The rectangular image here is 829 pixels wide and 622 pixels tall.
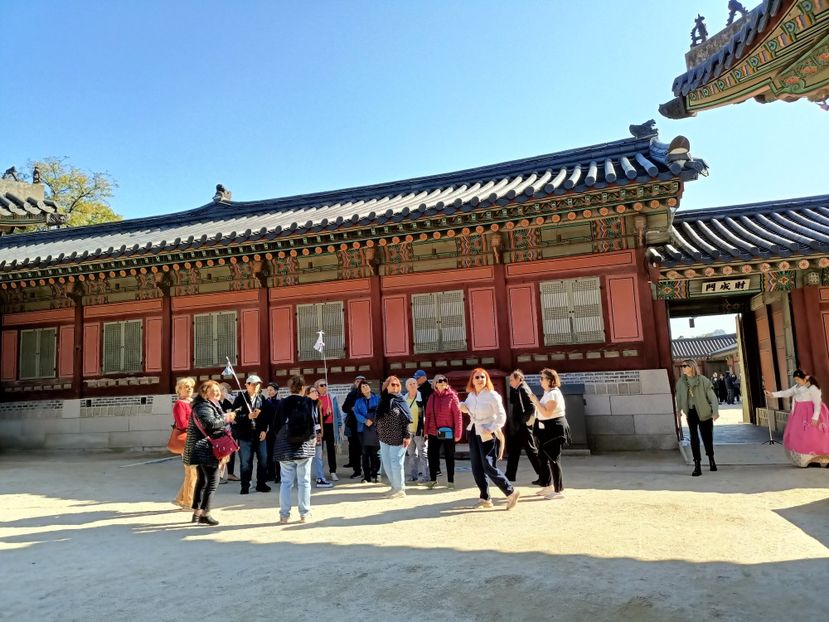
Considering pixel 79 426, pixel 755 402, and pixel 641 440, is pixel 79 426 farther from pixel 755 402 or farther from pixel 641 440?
pixel 755 402

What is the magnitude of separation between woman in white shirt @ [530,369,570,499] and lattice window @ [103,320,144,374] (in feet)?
37.0

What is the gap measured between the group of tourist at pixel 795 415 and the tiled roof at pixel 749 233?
281cm

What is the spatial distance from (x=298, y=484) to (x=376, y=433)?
2.31 metres

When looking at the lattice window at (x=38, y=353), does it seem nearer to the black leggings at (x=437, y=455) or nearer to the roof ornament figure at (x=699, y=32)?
the black leggings at (x=437, y=455)

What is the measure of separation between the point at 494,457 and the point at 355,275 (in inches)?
286

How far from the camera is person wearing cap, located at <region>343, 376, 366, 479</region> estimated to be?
9000 millimetres

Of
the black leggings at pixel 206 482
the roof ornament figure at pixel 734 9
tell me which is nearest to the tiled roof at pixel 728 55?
the roof ornament figure at pixel 734 9

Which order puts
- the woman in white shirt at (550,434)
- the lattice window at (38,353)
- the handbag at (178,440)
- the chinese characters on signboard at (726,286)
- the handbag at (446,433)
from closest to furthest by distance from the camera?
1. the woman in white shirt at (550,434)
2. the handbag at (178,440)
3. the handbag at (446,433)
4. the chinese characters on signboard at (726,286)
5. the lattice window at (38,353)

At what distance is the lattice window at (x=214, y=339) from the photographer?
13.9 metres

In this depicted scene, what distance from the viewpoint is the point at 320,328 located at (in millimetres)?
13289

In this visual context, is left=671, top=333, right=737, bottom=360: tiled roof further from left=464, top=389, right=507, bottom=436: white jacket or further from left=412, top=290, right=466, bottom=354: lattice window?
left=464, top=389, right=507, bottom=436: white jacket

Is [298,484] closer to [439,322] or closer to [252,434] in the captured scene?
[252,434]

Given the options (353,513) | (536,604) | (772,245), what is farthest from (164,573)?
(772,245)

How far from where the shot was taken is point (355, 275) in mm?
13125
